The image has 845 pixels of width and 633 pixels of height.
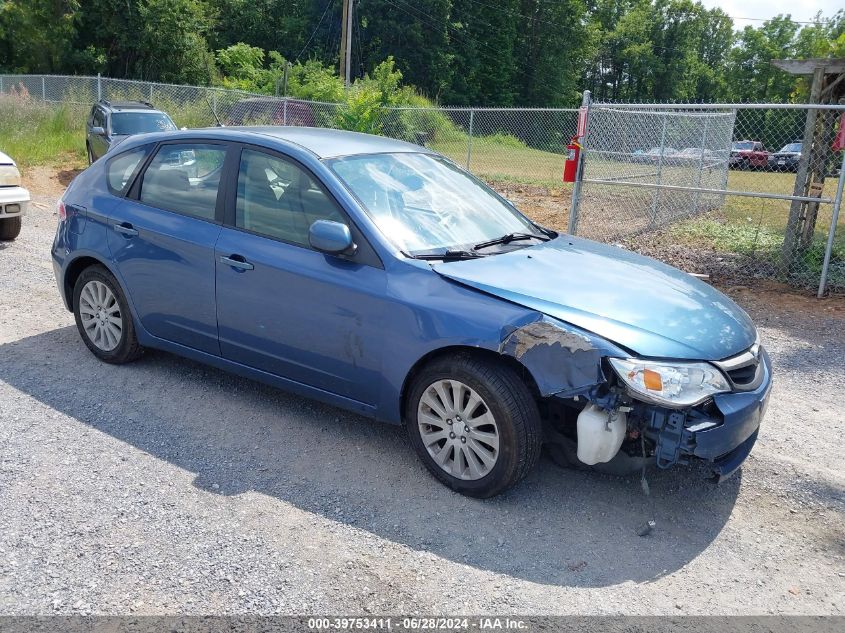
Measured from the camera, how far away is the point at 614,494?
3.93m

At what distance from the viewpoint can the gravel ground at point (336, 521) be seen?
10.1 feet

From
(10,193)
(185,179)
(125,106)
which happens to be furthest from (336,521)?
(125,106)

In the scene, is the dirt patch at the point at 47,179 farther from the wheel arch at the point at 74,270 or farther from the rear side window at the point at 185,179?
the rear side window at the point at 185,179

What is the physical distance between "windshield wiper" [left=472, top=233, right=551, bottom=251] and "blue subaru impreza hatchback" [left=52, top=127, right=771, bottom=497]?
2 cm

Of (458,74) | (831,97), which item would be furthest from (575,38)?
(831,97)

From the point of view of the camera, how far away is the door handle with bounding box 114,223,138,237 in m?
4.96

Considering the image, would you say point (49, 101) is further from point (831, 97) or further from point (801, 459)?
point (801, 459)

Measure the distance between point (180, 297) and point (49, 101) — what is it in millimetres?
18346

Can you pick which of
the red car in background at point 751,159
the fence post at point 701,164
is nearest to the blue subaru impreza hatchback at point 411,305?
the fence post at point 701,164

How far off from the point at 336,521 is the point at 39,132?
1827 centimetres

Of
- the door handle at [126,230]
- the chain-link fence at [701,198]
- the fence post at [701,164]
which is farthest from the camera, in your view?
the fence post at [701,164]

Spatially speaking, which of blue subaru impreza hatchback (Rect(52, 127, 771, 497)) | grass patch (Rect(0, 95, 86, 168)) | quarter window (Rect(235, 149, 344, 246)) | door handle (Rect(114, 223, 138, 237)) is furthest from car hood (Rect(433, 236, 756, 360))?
grass patch (Rect(0, 95, 86, 168))

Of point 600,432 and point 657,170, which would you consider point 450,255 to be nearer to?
point 600,432

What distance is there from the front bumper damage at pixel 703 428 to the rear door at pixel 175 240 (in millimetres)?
2673
